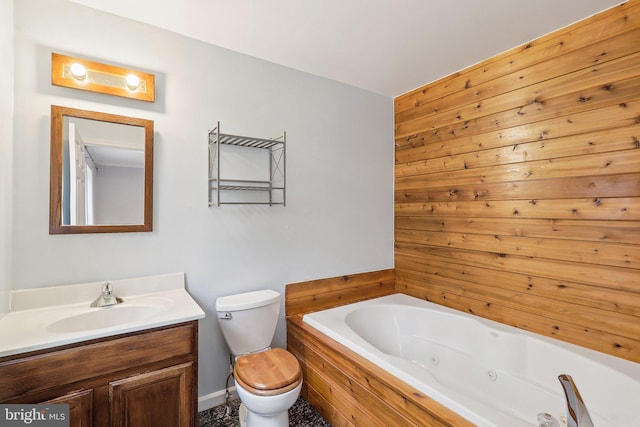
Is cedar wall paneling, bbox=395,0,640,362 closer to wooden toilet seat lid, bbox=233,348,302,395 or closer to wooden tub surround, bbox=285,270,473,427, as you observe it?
wooden tub surround, bbox=285,270,473,427

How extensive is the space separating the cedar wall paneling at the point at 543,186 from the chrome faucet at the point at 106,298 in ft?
7.72

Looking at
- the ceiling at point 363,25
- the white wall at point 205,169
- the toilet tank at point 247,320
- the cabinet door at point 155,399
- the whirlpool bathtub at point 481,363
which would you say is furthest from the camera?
the toilet tank at point 247,320

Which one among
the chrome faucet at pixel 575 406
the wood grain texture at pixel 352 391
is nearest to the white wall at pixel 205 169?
the wood grain texture at pixel 352 391

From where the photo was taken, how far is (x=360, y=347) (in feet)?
5.97

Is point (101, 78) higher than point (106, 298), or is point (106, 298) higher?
point (101, 78)

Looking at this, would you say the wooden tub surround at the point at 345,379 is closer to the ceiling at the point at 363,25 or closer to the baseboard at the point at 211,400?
the baseboard at the point at 211,400

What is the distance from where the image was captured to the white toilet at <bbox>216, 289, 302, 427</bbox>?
5.13 ft

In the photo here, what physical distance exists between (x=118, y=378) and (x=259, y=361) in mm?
704

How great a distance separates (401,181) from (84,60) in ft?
8.31

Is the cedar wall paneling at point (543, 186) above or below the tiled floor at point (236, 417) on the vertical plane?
above

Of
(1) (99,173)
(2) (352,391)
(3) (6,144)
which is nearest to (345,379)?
(2) (352,391)

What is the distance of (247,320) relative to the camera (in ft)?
6.44

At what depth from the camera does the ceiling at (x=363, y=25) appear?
1.71 m

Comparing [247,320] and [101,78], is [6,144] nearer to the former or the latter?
[101,78]
